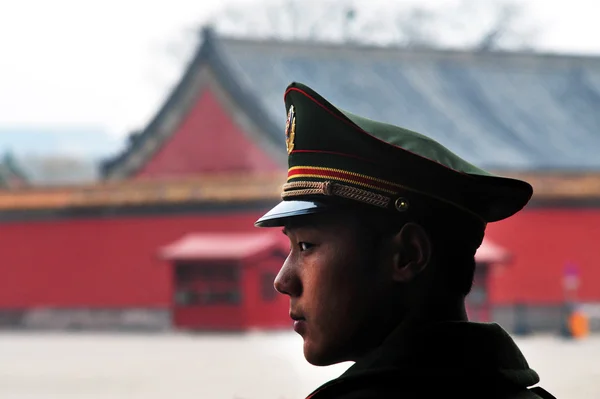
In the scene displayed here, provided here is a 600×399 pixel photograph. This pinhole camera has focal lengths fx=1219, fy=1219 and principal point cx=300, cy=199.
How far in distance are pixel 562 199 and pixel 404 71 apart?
5.82 metres

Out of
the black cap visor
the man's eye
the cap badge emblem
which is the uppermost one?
the cap badge emblem

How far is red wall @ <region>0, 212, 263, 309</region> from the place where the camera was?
21422 millimetres

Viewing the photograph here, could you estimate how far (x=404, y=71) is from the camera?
25703mm

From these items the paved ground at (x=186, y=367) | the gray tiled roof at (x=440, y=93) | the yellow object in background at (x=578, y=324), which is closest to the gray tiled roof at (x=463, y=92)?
the gray tiled roof at (x=440, y=93)

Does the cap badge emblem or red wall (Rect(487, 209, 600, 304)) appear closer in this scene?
the cap badge emblem

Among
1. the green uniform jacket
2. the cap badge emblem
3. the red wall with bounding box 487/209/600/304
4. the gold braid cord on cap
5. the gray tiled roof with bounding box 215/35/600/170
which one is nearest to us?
the green uniform jacket

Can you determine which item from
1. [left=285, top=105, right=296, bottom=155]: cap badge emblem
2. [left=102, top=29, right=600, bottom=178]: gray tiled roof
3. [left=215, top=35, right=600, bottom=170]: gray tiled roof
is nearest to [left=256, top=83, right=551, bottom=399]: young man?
[left=285, top=105, right=296, bottom=155]: cap badge emblem

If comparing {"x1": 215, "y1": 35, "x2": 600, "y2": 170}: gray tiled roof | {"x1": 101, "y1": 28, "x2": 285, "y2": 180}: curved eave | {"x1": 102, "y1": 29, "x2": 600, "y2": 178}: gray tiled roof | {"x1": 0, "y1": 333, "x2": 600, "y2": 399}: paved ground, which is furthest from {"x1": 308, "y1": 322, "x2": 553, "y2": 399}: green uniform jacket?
{"x1": 215, "y1": 35, "x2": 600, "y2": 170}: gray tiled roof

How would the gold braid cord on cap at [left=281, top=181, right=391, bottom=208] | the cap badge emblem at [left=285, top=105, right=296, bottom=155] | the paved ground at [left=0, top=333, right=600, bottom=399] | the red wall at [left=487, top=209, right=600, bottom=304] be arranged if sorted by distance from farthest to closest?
1. the red wall at [left=487, top=209, right=600, bottom=304]
2. the paved ground at [left=0, top=333, right=600, bottom=399]
3. the cap badge emblem at [left=285, top=105, right=296, bottom=155]
4. the gold braid cord on cap at [left=281, top=181, right=391, bottom=208]

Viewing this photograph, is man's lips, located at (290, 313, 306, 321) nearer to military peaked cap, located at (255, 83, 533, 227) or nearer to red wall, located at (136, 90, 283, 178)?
military peaked cap, located at (255, 83, 533, 227)

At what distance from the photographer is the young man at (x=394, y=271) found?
1.53 metres

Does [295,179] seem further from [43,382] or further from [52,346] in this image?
[52,346]

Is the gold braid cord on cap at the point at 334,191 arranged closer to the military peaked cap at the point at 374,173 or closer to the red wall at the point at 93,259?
the military peaked cap at the point at 374,173

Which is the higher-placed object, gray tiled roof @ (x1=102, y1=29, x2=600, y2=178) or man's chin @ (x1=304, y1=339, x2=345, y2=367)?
gray tiled roof @ (x1=102, y1=29, x2=600, y2=178)
